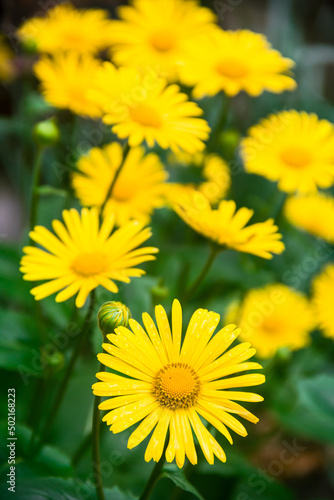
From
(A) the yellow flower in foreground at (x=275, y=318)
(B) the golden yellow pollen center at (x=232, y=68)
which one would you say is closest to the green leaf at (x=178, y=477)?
(A) the yellow flower in foreground at (x=275, y=318)

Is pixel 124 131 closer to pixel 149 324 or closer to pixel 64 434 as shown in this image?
pixel 149 324

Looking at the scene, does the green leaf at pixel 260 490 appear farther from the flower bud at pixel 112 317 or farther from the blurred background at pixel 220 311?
the flower bud at pixel 112 317

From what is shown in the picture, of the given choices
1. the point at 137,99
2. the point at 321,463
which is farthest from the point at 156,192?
the point at 321,463

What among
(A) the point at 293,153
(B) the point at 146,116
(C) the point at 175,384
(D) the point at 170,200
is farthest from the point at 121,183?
(C) the point at 175,384

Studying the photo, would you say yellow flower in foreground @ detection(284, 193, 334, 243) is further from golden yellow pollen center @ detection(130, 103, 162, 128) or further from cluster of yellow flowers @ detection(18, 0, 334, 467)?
golden yellow pollen center @ detection(130, 103, 162, 128)

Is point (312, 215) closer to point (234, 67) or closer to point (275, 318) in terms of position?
point (275, 318)

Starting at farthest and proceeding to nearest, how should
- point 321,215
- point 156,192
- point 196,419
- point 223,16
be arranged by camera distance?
point 223,16, point 321,215, point 156,192, point 196,419

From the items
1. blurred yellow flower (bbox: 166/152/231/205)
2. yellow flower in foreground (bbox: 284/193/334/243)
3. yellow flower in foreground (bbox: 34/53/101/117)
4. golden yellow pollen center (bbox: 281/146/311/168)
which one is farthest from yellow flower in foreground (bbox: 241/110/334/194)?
yellow flower in foreground (bbox: 34/53/101/117)
